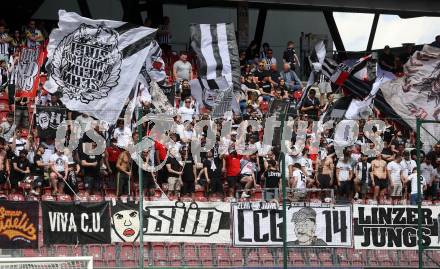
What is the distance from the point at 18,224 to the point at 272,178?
17.2ft

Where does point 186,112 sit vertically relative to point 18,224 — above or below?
above

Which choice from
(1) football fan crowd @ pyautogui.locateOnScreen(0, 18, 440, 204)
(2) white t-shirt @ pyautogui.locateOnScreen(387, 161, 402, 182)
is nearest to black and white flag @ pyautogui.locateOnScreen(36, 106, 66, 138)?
(1) football fan crowd @ pyautogui.locateOnScreen(0, 18, 440, 204)

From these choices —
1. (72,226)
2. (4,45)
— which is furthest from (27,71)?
(72,226)

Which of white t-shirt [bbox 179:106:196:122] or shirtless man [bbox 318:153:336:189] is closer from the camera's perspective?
shirtless man [bbox 318:153:336:189]

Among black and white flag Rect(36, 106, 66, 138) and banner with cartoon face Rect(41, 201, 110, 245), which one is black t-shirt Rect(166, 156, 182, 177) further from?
black and white flag Rect(36, 106, 66, 138)

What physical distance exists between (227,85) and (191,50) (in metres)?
2.42

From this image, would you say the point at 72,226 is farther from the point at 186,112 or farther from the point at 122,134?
the point at 186,112

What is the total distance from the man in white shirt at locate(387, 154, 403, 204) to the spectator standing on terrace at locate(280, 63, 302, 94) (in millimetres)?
5183

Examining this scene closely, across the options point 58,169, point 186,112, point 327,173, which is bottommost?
point 327,173

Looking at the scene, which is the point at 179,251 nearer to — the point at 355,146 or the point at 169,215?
the point at 169,215

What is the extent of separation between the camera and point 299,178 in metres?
22.5

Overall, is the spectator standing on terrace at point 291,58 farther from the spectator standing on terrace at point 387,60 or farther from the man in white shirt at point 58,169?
the man in white shirt at point 58,169

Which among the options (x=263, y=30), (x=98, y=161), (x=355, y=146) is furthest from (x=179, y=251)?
(x=263, y=30)

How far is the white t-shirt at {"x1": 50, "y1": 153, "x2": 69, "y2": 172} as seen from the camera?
21188mm
